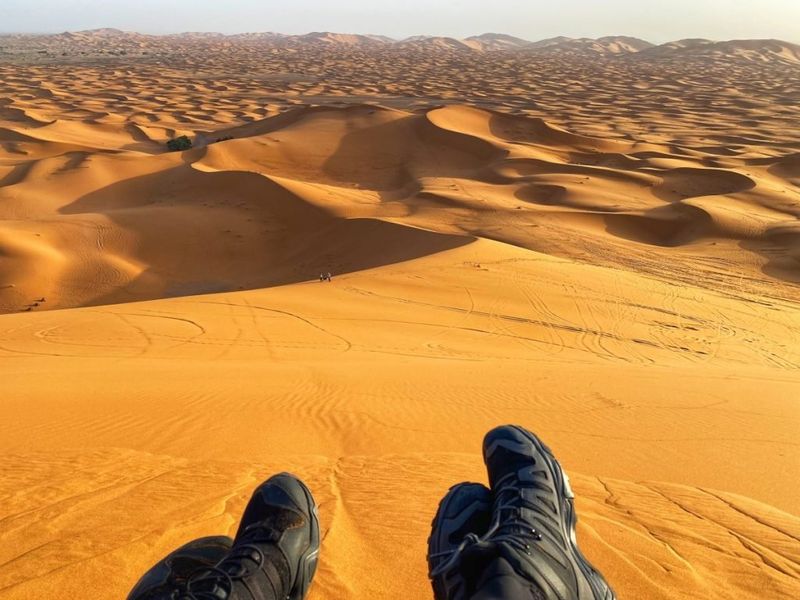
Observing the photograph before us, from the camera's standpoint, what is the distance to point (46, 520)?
2693mm

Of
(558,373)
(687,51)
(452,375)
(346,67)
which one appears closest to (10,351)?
(452,375)

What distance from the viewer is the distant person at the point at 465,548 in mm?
1680

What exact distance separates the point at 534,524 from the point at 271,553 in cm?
84

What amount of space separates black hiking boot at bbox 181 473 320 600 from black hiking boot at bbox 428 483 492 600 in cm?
43

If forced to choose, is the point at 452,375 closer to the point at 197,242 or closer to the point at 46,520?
the point at 46,520

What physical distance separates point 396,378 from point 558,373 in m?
1.48

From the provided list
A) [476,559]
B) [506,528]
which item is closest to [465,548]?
[476,559]

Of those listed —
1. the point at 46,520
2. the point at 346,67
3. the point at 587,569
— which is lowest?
the point at 346,67

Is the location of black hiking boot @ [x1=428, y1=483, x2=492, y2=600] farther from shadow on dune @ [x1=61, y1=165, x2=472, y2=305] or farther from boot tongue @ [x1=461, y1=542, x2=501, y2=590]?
shadow on dune @ [x1=61, y1=165, x2=472, y2=305]

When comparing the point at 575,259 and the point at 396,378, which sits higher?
the point at 396,378

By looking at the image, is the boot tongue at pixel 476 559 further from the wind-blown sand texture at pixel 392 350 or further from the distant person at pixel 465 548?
the wind-blown sand texture at pixel 392 350

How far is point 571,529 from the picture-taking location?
220 centimetres

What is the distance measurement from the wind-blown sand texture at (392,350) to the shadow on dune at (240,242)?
7 cm

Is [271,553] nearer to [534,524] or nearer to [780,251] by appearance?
[534,524]
